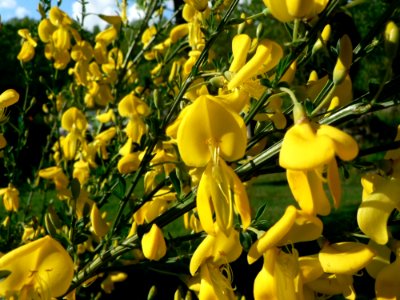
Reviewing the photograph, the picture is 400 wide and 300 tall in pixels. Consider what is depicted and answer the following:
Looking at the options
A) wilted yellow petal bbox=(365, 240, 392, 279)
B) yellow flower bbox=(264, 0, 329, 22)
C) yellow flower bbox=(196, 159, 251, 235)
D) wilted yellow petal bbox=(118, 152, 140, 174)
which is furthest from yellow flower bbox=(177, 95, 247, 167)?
wilted yellow petal bbox=(118, 152, 140, 174)

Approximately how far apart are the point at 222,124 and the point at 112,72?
1593mm

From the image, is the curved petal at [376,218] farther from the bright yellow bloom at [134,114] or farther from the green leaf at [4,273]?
the bright yellow bloom at [134,114]

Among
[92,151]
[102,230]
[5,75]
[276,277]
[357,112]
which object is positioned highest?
[357,112]

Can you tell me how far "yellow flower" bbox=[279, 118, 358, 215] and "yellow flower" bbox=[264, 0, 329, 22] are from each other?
122 mm

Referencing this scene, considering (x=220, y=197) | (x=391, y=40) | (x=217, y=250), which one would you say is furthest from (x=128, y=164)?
(x=391, y=40)

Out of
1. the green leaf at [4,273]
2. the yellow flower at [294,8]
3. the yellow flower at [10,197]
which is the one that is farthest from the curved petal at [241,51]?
the yellow flower at [10,197]

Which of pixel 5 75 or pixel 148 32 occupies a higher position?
pixel 148 32

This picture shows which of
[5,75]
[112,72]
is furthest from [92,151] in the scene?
[5,75]

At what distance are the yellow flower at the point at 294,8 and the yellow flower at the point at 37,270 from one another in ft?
1.27

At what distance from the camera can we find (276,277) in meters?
0.69

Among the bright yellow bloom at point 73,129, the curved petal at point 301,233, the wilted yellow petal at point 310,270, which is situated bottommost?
the bright yellow bloom at point 73,129

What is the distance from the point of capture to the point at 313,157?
513 millimetres

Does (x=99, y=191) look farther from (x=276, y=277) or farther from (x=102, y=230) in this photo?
(x=276, y=277)

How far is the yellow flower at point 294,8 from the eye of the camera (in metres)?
0.62
